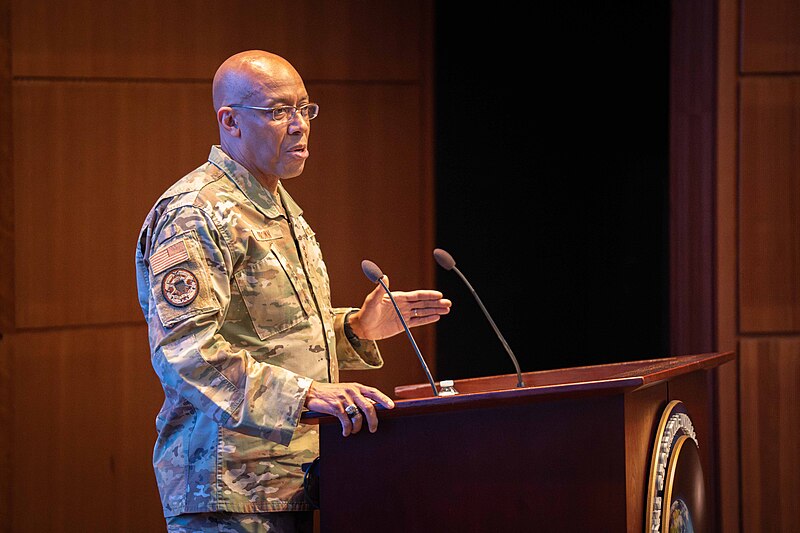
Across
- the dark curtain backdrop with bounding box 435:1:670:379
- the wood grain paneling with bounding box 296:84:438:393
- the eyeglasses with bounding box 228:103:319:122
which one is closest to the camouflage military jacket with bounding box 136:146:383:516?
the eyeglasses with bounding box 228:103:319:122

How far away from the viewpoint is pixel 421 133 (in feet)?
12.9

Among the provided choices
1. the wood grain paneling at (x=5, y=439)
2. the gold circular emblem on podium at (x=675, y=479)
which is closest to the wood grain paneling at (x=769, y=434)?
the gold circular emblem on podium at (x=675, y=479)

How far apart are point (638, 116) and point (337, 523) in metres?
3.24

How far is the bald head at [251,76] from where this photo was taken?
2.08 metres

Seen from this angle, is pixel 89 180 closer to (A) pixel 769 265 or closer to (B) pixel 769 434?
(A) pixel 769 265

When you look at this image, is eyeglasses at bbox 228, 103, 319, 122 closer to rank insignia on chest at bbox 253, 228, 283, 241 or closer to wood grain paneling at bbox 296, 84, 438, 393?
rank insignia on chest at bbox 253, 228, 283, 241

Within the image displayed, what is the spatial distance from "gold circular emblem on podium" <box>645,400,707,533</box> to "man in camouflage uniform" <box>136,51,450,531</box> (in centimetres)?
52

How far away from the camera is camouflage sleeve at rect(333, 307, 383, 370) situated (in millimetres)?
2359

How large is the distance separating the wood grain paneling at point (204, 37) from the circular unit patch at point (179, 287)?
1967 millimetres

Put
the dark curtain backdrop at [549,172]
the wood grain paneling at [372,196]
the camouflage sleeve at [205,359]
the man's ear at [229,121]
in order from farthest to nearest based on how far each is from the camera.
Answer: the dark curtain backdrop at [549,172] → the wood grain paneling at [372,196] → the man's ear at [229,121] → the camouflage sleeve at [205,359]

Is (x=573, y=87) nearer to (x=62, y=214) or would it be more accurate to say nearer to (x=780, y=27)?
(x=780, y=27)

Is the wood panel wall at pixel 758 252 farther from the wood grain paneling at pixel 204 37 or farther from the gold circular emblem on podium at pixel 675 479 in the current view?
the gold circular emblem on podium at pixel 675 479

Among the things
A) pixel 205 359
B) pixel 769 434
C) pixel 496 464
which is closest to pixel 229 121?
pixel 205 359

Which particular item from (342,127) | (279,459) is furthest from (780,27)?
(279,459)
